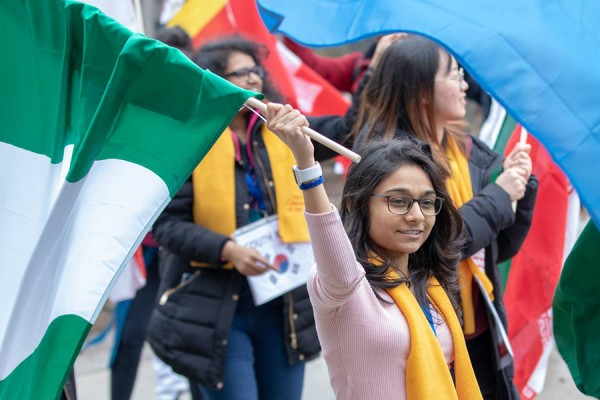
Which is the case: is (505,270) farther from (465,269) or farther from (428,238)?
(428,238)

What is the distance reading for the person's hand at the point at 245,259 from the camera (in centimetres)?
382

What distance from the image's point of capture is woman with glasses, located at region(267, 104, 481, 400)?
2434 mm

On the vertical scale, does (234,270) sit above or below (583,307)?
below

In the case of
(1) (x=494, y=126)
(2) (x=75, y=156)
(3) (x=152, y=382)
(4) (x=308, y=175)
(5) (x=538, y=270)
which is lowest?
(3) (x=152, y=382)

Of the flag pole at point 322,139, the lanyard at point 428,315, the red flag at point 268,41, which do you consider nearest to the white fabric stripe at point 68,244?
the flag pole at point 322,139

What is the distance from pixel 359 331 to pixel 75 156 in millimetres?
849

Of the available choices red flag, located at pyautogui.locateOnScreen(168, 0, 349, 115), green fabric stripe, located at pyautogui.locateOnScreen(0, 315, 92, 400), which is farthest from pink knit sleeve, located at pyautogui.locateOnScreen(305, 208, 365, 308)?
red flag, located at pyautogui.locateOnScreen(168, 0, 349, 115)

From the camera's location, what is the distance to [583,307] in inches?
122

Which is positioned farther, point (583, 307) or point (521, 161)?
point (521, 161)

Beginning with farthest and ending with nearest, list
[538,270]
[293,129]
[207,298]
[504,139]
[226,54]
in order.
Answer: [504,139]
[538,270]
[226,54]
[207,298]
[293,129]

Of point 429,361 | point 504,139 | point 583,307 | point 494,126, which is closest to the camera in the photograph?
point 429,361

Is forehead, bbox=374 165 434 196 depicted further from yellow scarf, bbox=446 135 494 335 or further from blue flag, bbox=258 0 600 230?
yellow scarf, bbox=446 135 494 335

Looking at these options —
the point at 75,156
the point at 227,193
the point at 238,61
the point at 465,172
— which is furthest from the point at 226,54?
the point at 75,156

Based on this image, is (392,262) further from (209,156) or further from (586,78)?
(209,156)
